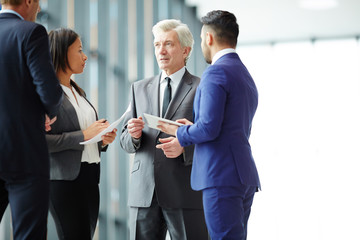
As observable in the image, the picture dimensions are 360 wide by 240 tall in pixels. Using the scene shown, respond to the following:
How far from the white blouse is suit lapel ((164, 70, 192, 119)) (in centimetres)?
42

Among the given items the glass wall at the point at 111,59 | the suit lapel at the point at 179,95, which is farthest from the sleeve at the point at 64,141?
the glass wall at the point at 111,59

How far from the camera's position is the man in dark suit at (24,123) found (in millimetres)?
1888

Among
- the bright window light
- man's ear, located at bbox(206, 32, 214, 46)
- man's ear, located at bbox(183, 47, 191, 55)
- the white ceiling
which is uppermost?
the white ceiling

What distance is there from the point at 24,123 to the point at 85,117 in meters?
0.77

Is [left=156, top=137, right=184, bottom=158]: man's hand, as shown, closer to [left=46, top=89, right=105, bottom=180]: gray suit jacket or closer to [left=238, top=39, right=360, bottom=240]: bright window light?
[left=46, top=89, right=105, bottom=180]: gray suit jacket

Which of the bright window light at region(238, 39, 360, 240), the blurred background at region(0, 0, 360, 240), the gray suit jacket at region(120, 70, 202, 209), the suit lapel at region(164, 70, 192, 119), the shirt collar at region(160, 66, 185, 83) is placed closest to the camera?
the gray suit jacket at region(120, 70, 202, 209)

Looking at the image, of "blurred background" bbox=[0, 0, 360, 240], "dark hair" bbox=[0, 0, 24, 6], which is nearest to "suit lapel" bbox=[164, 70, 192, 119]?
"dark hair" bbox=[0, 0, 24, 6]

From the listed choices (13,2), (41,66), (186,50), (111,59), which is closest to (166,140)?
(186,50)

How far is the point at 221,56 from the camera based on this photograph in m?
2.44

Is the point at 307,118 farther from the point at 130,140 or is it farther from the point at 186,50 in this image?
the point at 130,140

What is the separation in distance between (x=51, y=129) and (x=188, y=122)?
0.70 meters

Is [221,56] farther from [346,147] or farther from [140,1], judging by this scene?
[346,147]

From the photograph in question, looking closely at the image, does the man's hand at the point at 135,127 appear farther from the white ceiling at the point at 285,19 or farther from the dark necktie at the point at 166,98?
the white ceiling at the point at 285,19

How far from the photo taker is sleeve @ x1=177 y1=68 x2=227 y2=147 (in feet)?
7.38
